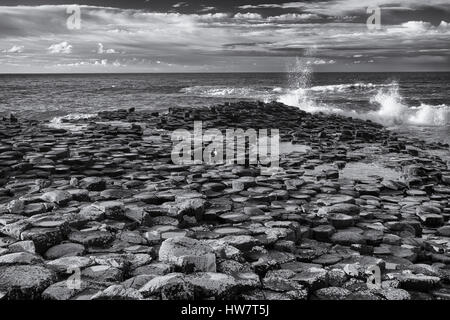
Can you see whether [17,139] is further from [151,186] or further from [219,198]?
[219,198]

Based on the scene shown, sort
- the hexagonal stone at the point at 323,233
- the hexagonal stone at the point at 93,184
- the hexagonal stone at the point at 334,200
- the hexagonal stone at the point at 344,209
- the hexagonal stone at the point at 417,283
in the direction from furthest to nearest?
the hexagonal stone at the point at 93,184, the hexagonal stone at the point at 334,200, the hexagonal stone at the point at 344,209, the hexagonal stone at the point at 323,233, the hexagonal stone at the point at 417,283

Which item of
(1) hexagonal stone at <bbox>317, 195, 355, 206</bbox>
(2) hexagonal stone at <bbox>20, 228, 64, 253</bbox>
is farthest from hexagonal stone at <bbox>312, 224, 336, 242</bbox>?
(2) hexagonal stone at <bbox>20, 228, 64, 253</bbox>

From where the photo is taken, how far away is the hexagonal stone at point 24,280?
263 centimetres

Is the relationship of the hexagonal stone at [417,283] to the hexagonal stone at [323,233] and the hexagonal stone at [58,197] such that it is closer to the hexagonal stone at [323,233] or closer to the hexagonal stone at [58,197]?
the hexagonal stone at [323,233]

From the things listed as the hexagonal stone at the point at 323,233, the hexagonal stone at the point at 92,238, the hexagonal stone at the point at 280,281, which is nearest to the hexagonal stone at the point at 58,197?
the hexagonal stone at the point at 92,238

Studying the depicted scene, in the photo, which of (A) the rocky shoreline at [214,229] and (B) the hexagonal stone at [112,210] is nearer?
(A) the rocky shoreline at [214,229]

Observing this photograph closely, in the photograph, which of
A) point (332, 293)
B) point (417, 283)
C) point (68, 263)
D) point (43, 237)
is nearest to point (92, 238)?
point (43, 237)

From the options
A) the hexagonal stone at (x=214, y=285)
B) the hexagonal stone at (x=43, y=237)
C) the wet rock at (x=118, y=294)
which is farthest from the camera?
the hexagonal stone at (x=43, y=237)

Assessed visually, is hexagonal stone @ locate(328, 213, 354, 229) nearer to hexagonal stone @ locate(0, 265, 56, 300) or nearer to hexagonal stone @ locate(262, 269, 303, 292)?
hexagonal stone @ locate(262, 269, 303, 292)

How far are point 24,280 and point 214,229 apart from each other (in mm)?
1861

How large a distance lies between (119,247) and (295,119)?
11.9m

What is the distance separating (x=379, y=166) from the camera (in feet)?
26.6
